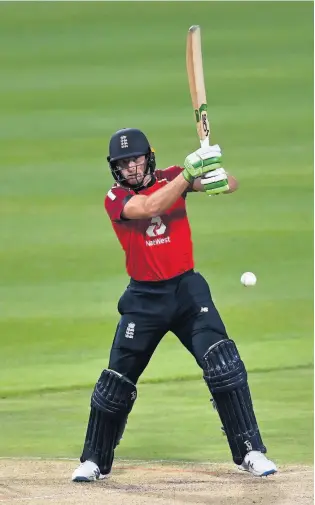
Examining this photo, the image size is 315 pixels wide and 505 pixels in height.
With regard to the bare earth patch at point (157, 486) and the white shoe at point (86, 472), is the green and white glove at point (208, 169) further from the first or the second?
the white shoe at point (86, 472)

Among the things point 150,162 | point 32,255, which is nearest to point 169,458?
point 150,162

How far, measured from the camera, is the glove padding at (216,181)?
7.25 meters

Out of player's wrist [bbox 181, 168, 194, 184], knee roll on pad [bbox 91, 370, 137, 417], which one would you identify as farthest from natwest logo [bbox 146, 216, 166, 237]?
knee roll on pad [bbox 91, 370, 137, 417]

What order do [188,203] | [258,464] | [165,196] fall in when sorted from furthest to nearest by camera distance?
[188,203], [258,464], [165,196]

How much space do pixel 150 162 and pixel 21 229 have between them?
6.41 m

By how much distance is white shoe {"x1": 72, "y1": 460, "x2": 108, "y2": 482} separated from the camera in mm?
7672

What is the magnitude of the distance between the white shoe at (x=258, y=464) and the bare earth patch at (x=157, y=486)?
0.16 ft

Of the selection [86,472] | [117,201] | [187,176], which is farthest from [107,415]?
[187,176]

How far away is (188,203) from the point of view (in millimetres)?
14461

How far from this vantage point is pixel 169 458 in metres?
8.60

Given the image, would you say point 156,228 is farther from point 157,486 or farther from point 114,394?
point 157,486

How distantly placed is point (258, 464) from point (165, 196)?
152cm

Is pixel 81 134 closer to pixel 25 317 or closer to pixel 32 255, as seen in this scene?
pixel 32 255

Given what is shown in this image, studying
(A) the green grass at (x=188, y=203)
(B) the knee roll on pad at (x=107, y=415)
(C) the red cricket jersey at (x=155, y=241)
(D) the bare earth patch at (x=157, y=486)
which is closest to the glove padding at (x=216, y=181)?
(C) the red cricket jersey at (x=155, y=241)
